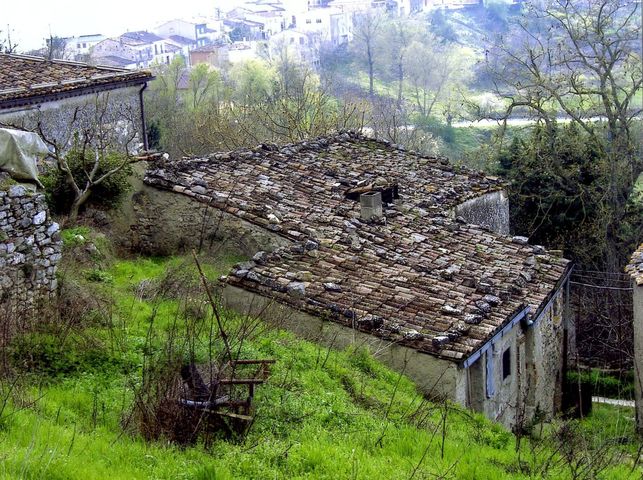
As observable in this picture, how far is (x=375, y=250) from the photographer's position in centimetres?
1312

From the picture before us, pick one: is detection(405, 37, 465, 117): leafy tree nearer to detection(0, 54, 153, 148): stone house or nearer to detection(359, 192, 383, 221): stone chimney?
detection(0, 54, 153, 148): stone house

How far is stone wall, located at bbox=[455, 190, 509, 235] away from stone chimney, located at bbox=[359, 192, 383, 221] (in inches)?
114

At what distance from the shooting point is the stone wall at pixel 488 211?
17594 mm

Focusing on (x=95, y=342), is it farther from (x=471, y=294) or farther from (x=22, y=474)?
(x=471, y=294)

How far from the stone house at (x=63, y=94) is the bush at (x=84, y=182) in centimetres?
268

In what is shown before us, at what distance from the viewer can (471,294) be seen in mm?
11977

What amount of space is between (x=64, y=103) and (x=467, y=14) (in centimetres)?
7853

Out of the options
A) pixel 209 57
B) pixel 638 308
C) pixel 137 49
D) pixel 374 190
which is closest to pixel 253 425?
pixel 374 190

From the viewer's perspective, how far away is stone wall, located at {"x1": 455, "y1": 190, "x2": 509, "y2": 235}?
17.6 meters

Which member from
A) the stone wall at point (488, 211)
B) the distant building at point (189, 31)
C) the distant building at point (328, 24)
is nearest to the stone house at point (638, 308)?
the stone wall at point (488, 211)

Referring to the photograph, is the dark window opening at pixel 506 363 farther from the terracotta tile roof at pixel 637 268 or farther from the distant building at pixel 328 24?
the distant building at pixel 328 24

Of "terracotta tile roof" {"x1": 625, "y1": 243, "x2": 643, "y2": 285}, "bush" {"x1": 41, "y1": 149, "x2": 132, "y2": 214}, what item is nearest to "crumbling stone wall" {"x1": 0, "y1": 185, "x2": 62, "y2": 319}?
"bush" {"x1": 41, "y1": 149, "x2": 132, "y2": 214}

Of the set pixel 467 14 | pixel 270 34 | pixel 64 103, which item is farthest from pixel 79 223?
pixel 270 34

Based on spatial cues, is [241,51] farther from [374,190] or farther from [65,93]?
[374,190]
